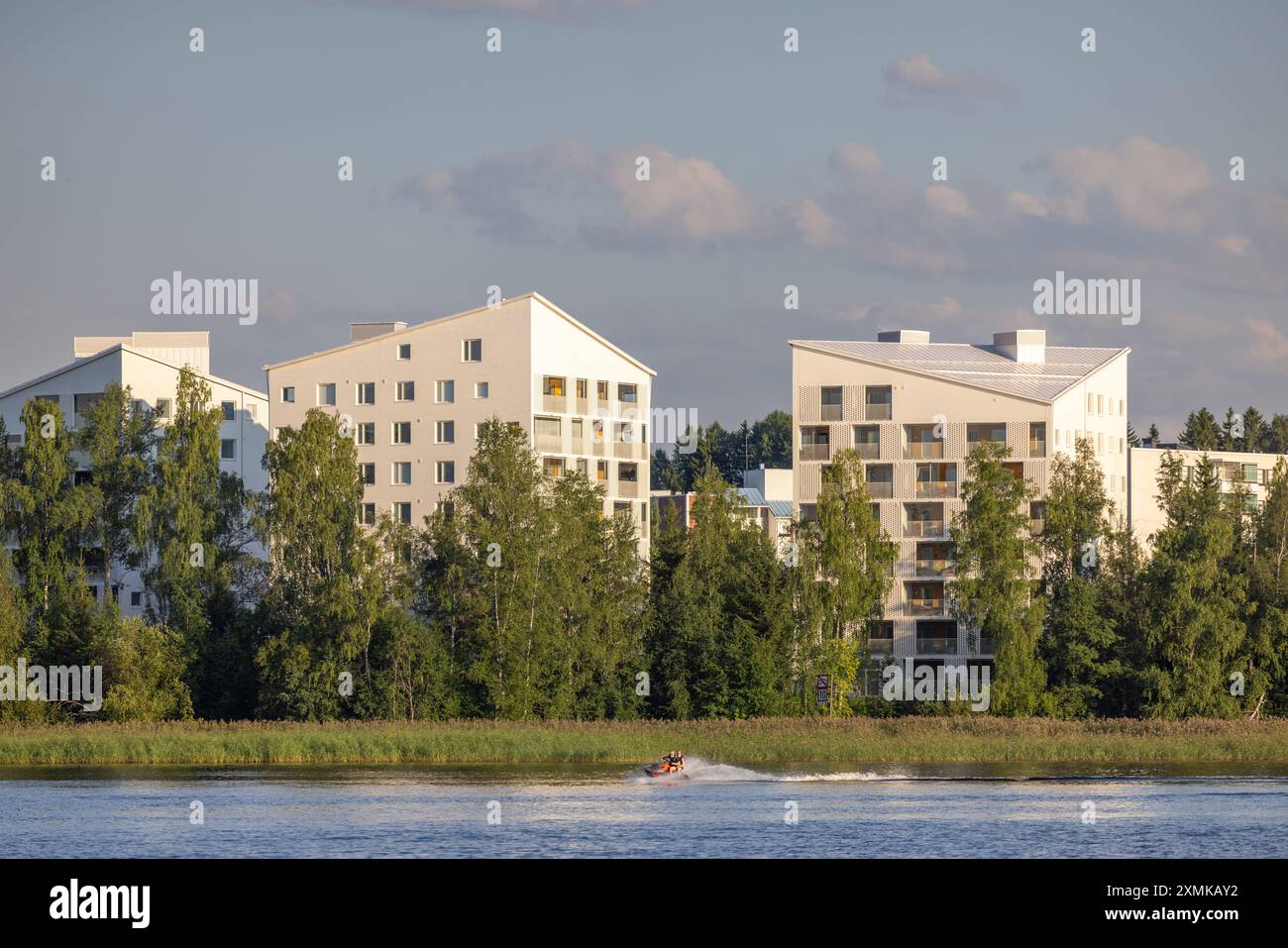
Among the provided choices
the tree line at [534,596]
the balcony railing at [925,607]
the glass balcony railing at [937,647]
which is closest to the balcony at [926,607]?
the balcony railing at [925,607]

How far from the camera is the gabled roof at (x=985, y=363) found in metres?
125

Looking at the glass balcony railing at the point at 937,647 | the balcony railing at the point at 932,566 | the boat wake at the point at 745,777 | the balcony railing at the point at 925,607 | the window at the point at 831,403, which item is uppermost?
the window at the point at 831,403

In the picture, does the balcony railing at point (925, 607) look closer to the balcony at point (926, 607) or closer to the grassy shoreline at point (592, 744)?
the balcony at point (926, 607)

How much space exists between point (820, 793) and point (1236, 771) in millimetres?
20758

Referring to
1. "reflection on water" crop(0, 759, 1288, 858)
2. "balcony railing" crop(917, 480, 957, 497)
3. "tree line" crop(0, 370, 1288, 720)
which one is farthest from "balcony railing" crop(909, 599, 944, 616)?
"reflection on water" crop(0, 759, 1288, 858)

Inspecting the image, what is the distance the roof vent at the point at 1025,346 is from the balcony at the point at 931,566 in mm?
Result: 20633

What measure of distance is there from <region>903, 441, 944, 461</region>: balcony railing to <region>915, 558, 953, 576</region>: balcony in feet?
22.3

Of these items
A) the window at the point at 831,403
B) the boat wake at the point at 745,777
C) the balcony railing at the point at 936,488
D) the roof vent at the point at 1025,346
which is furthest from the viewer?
the roof vent at the point at 1025,346

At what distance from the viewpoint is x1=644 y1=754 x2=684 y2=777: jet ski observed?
246ft

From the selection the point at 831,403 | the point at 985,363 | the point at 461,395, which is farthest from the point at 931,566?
the point at 461,395

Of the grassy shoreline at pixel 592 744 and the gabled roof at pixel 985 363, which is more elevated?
the gabled roof at pixel 985 363

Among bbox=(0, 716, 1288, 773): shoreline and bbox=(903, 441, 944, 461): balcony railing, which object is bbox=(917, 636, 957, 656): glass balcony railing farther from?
bbox=(0, 716, 1288, 773): shoreline

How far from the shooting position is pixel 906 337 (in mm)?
140625

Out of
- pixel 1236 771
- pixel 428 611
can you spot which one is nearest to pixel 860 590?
pixel 428 611
